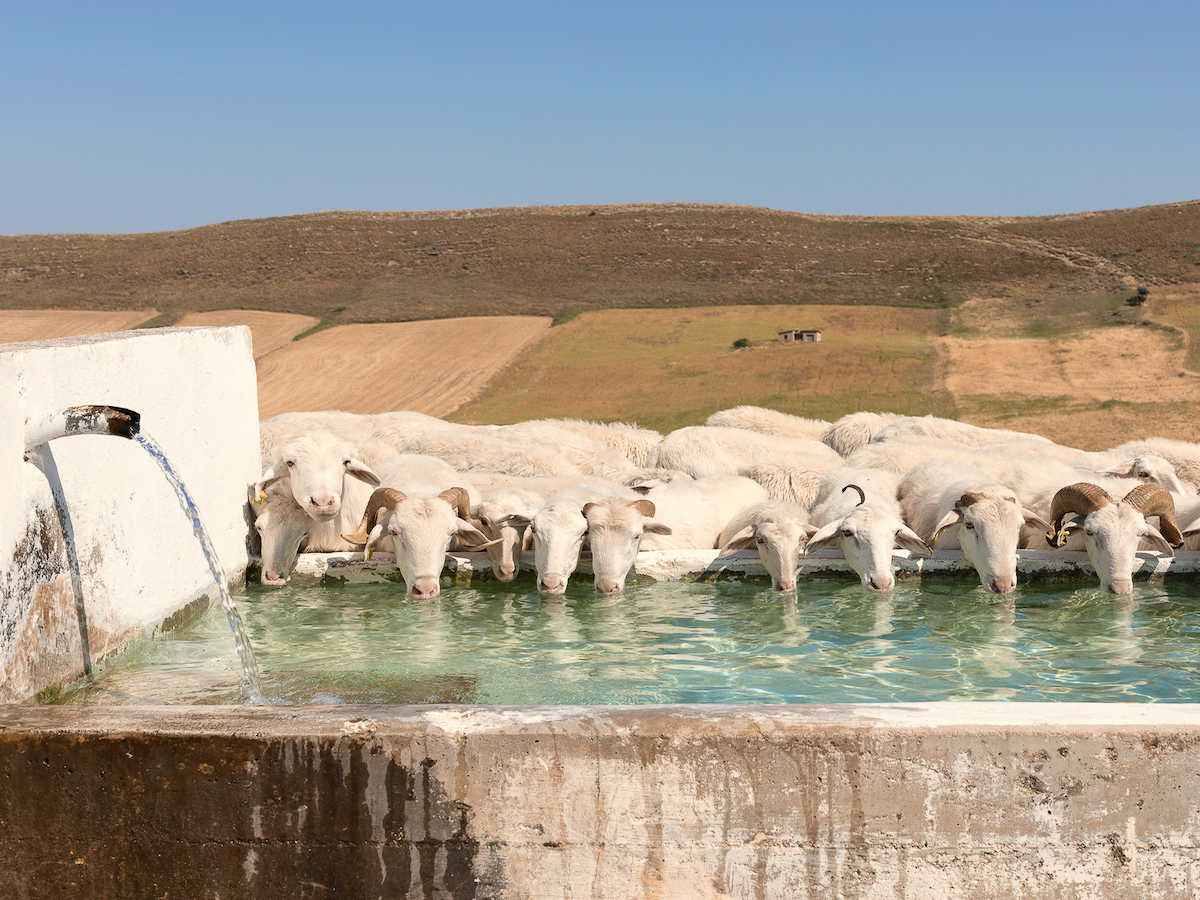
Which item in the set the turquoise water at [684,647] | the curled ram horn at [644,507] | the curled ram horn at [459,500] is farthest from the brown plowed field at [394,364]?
the turquoise water at [684,647]

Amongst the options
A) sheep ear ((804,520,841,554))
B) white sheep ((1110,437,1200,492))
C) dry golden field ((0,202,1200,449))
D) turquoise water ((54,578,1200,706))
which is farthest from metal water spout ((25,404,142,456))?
dry golden field ((0,202,1200,449))

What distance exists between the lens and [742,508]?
992 cm

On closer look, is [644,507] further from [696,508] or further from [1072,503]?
[1072,503]

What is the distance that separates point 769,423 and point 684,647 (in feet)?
28.8

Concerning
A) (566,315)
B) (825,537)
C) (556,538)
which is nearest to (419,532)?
(556,538)

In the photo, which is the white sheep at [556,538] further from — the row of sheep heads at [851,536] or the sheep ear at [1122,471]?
the sheep ear at [1122,471]

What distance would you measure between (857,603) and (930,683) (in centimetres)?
181

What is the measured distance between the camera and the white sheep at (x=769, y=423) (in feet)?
49.7

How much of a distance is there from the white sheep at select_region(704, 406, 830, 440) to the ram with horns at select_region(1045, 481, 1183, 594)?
21.6ft

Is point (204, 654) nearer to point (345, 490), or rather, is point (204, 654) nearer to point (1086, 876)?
point (345, 490)

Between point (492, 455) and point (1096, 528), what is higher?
point (492, 455)

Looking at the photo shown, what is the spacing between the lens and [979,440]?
13.2 m

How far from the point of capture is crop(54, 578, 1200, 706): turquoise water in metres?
5.87

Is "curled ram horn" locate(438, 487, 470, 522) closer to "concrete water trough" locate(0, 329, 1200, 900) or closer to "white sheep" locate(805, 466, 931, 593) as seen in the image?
"white sheep" locate(805, 466, 931, 593)
